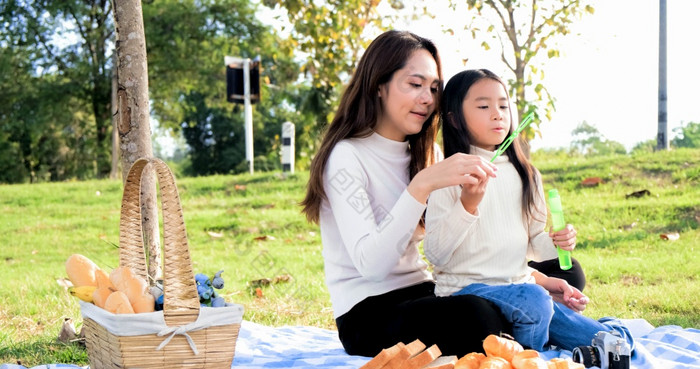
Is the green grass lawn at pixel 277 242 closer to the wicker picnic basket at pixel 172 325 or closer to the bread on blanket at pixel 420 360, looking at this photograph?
the wicker picnic basket at pixel 172 325

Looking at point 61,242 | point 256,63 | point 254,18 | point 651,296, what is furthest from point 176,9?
point 651,296

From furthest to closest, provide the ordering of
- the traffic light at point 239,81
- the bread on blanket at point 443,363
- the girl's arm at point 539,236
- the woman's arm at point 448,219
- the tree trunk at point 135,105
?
the traffic light at point 239,81, the tree trunk at point 135,105, the girl's arm at point 539,236, the woman's arm at point 448,219, the bread on blanket at point 443,363

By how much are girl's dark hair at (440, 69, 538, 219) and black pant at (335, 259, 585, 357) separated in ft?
1.63

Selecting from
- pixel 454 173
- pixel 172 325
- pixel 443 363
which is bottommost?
pixel 443 363

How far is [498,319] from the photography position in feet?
7.75

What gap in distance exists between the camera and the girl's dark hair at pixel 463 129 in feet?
8.54

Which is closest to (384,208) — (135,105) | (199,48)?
(135,105)

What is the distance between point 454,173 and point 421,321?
1.79 feet

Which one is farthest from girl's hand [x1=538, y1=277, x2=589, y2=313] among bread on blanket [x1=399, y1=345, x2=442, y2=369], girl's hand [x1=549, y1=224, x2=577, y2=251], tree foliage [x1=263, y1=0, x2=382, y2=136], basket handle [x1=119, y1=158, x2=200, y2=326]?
tree foliage [x1=263, y1=0, x2=382, y2=136]

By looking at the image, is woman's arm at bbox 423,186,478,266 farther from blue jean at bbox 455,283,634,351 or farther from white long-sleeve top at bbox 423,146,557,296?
blue jean at bbox 455,283,634,351

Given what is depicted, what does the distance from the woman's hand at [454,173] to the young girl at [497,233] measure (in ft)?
0.35

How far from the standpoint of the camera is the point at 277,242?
6.37 metres

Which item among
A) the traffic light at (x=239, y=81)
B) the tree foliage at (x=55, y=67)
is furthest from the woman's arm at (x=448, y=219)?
the tree foliage at (x=55, y=67)

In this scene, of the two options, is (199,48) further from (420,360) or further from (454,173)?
(420,360)
